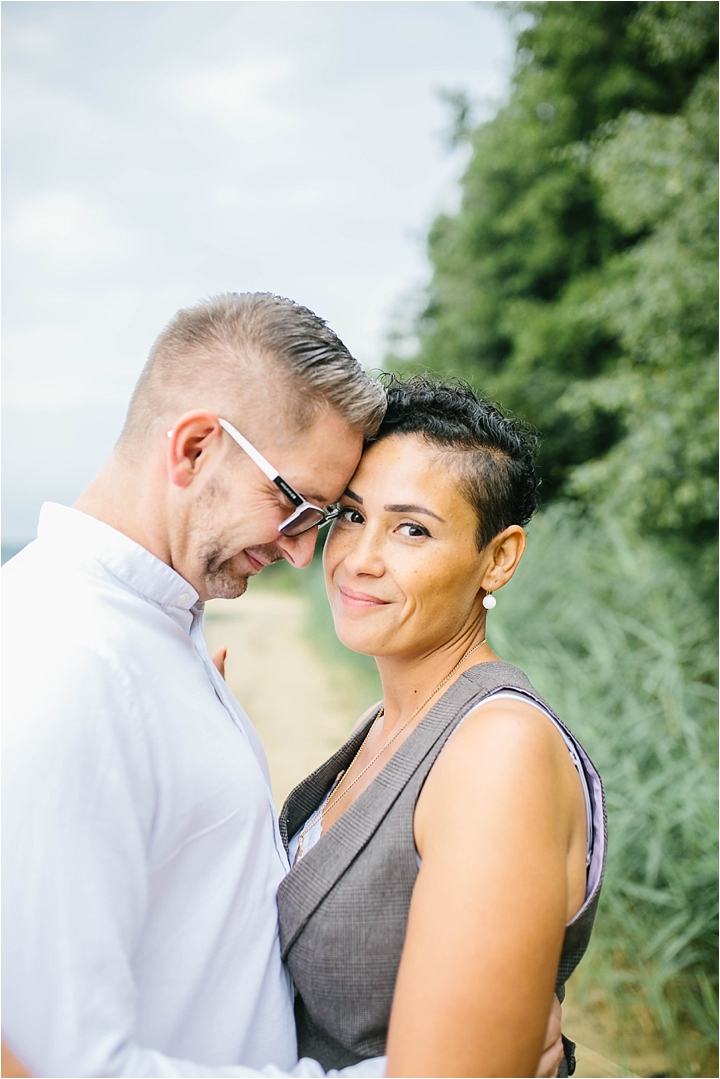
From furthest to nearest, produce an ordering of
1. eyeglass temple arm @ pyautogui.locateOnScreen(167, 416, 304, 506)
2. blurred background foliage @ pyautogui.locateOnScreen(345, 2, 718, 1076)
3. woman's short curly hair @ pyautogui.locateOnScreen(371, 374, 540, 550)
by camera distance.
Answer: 1. blurred background foliage @ pyautogui.locateOnScreen(345, 2, 718, 1076)
2. woman's short curly hair @ pyautogui.locateOnScreen(371, 374, 540, 550)
3. eyeglass temple arm @ pyautogui.locateOnScreen(167, 416, 304, 506)

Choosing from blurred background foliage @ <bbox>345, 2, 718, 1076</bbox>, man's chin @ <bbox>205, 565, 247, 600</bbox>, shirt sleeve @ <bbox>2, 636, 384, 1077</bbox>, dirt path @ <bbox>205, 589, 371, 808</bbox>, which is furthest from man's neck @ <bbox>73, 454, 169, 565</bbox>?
dirt path @ <bbox>205, 589, 371, 808</bbox>

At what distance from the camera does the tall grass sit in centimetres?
393

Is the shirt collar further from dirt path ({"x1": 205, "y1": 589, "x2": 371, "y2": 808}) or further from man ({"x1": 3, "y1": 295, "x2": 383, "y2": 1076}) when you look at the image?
dirt path ({"x1": 205, "y1": 589, "x2": 371, "y2": 808})

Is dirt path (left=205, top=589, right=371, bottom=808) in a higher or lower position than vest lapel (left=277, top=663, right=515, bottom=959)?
lower

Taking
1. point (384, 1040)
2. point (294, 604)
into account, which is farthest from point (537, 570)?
point (294, 604)

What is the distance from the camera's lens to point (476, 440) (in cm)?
218

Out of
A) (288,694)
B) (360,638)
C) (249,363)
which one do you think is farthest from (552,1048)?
(288,694)

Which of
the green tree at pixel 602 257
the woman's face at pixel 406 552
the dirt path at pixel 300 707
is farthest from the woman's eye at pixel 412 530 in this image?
the dirt path at pixel 300 707

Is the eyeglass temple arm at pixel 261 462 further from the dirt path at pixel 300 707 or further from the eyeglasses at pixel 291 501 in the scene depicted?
the dirt path at pixel 300 707

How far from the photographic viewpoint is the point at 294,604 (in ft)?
88.7

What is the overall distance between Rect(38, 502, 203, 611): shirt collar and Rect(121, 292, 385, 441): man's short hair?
0.89 ft

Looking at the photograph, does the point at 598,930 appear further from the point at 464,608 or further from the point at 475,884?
the point at 475,884

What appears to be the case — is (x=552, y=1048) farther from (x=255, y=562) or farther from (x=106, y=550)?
(x=106, y=550)

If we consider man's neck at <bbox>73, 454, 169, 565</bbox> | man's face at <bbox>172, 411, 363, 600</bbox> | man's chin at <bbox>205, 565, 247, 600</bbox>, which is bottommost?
man's chin at <bbox>205, 565, 247, 600</bbox>
